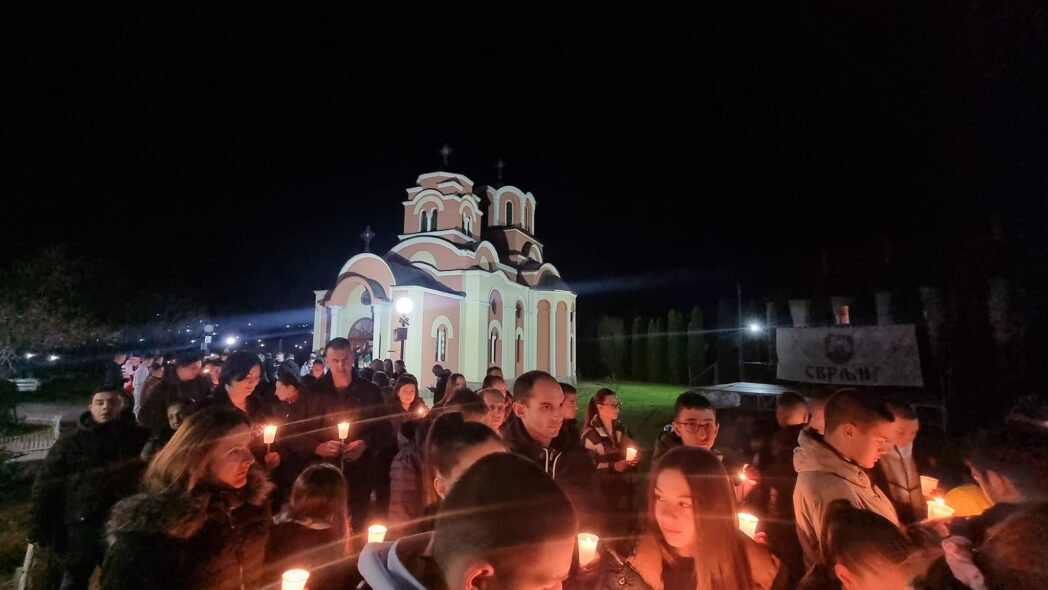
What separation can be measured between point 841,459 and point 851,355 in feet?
43.1

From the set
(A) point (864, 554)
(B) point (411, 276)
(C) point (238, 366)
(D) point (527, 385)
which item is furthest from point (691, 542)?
(B) point (411, 276)

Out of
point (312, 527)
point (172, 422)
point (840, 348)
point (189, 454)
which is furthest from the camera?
point (840, 348)

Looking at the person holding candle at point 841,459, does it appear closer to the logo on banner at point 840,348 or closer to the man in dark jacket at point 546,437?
the man in dark jacket at point 546,437

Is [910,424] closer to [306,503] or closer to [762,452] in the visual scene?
[762,452]

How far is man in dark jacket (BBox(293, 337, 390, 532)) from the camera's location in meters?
4.34

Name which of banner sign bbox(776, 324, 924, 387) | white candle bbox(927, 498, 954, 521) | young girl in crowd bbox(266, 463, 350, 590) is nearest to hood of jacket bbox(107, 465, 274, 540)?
young girl in crowd bbox(266, 463, 350, 590)

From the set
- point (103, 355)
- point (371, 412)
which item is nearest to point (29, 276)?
point (103, 355)

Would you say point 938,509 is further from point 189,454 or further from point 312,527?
point 189,454

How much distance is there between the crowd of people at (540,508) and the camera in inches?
40.5

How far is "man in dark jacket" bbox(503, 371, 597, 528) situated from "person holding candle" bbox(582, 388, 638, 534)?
3.87 ft

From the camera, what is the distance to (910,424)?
2.98 m

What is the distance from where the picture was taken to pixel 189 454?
79.0 inches

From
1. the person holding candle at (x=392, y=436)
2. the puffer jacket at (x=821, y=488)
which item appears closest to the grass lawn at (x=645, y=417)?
the person holding candle at (x=392, y=436)

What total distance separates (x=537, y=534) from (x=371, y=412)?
4122 mm
